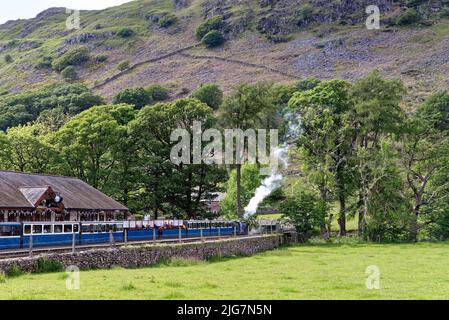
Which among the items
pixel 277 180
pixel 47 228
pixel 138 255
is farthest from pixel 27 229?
pixel 277 180

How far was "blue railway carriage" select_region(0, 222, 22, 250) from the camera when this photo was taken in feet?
102

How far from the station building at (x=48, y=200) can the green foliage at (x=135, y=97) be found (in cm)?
12791

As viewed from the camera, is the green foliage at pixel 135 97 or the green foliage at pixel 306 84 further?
the green foliage at pixel 135 97

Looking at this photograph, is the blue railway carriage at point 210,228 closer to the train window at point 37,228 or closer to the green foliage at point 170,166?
the green foliage at point 170,166

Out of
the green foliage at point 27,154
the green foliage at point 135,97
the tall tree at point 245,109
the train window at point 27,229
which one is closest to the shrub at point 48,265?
the train window at point 27,229

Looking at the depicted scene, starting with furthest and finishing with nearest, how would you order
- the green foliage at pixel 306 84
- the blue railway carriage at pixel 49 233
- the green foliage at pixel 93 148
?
1. the green foliage at pixel 306 84
2. the green foliage at pixel 93 148
3. the blue railway carriage at pixel 49 233

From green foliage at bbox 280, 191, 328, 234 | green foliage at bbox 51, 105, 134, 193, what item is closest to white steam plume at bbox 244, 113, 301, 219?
green foliage at bbox 280, 191, 328, 234

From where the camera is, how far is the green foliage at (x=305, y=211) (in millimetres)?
71688

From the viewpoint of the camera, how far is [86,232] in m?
38.4

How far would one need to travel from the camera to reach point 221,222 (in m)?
60.9

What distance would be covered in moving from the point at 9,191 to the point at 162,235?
491 inches

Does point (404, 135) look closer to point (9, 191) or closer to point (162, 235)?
point (162, 235)

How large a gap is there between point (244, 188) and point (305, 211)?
64.5ft
